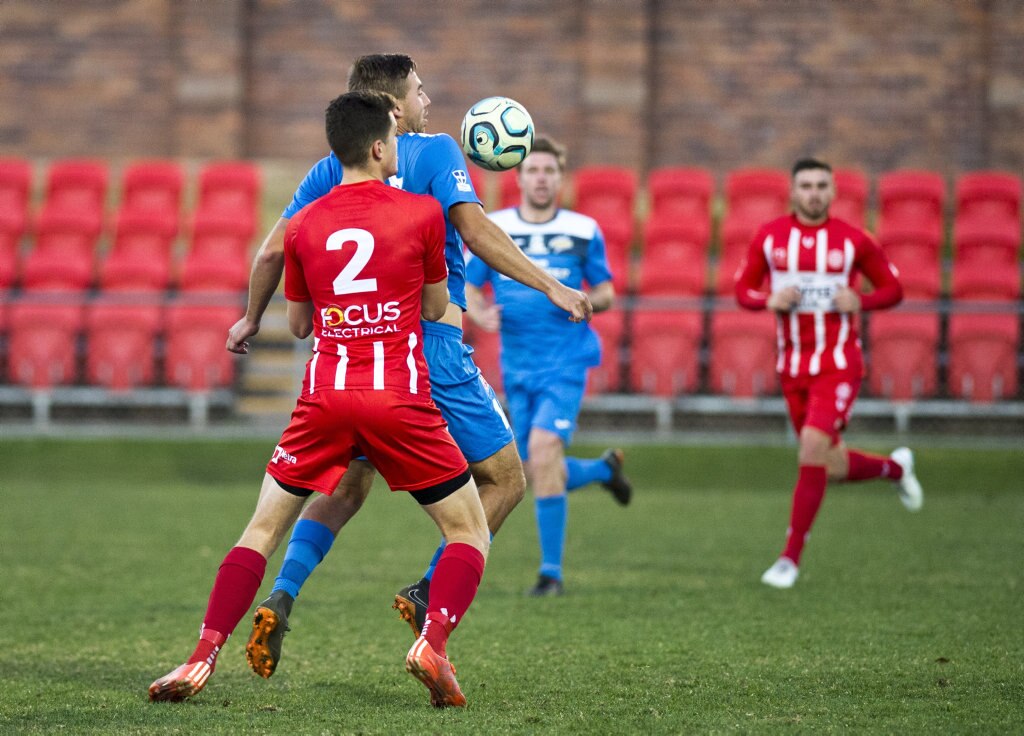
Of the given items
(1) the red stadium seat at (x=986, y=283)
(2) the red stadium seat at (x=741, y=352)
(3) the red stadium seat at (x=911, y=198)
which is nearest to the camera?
(2) the red stadium seat at (x=741, y=352)

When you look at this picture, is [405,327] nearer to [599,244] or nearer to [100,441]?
[599,244]

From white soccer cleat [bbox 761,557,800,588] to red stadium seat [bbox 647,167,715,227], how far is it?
7.24 m

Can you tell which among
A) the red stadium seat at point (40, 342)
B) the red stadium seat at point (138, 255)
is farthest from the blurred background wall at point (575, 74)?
the red stadium seat at point (40, 342)

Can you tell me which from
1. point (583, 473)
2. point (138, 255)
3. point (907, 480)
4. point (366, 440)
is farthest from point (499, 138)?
point (138, 255)

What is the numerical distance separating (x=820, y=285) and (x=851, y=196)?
6752 mm

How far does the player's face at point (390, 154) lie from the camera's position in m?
4.11

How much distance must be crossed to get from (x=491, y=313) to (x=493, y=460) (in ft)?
7.30

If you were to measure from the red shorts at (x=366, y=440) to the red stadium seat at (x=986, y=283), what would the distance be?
9.50 m

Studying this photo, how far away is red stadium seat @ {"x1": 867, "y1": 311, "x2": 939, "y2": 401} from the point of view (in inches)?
457

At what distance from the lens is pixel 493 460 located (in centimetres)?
455

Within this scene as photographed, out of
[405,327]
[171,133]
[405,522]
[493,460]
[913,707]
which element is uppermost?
[171,133]

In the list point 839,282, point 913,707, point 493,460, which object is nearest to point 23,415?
point 839,282

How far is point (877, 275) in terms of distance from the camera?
723 cm

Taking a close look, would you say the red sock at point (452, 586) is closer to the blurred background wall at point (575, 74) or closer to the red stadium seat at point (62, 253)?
the red stadium seat at point (62, 253)
